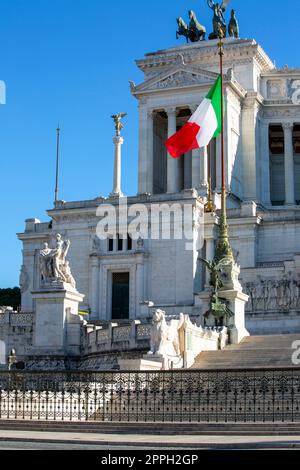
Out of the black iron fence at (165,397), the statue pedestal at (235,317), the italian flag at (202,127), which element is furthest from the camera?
A: the italian flag at (202,127)

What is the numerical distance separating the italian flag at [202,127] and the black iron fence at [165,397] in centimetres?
1938

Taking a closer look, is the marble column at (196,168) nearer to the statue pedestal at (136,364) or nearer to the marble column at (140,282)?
the marble column at (140,282)

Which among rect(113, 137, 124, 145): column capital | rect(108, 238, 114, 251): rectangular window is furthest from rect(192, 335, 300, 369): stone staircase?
rect(113, 137, 124, 145): column capital

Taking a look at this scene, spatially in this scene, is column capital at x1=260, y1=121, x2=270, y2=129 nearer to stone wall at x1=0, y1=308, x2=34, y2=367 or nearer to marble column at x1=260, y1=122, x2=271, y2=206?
marble column at x1=260, y1=122, x2=271, y2=206

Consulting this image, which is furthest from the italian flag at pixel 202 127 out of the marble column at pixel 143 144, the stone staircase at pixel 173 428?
the marble column at pixel 143 144

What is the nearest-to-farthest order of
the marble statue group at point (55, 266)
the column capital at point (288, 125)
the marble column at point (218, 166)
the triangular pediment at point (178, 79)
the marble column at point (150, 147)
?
the marble statue group at point (55, 266), the marble column at point (218, 166), the triangular pediment at point (178, 79), the marble column at point (150, 147), the column capital at point (288, 125)

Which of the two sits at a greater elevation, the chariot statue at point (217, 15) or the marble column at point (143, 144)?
the chariot statue at point (217, 15)

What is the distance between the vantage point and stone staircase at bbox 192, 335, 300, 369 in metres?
31.6

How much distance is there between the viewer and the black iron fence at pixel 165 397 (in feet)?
74.2

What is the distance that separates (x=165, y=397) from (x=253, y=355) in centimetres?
946

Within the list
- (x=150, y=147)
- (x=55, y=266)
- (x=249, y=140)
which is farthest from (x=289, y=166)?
(x=55, y=266)

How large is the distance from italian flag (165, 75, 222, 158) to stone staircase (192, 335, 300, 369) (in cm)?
1116

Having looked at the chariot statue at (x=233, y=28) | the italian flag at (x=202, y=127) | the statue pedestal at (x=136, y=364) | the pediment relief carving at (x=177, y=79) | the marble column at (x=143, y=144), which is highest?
the chariot statue at (x=233, y=28)
